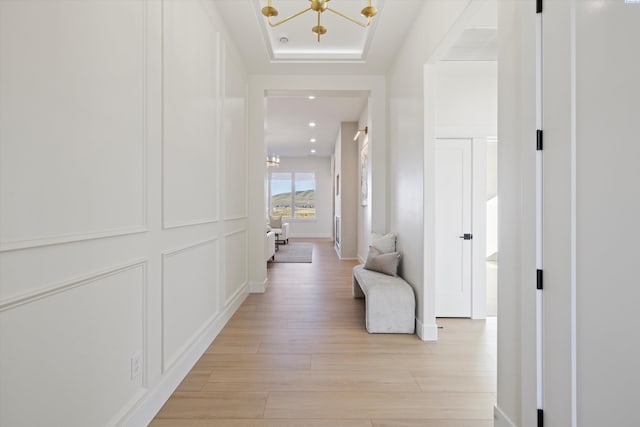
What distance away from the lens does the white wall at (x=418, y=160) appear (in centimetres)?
268

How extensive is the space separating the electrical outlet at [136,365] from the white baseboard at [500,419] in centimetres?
192

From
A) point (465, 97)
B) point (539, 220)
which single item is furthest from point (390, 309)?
point (465, 97)

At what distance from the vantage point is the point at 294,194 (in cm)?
1253

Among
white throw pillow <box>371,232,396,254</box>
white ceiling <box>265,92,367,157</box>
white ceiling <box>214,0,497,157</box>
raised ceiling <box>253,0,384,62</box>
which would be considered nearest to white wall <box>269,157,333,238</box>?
white ceiling <box>265,92,367,157</box>

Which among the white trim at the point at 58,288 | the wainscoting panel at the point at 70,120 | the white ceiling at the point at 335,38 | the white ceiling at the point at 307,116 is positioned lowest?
the white trim at the point at 58,288

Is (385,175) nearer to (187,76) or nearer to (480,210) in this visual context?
(480,210)

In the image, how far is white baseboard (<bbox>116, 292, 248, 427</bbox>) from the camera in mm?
1606

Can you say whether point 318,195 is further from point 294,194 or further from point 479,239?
point 479,239

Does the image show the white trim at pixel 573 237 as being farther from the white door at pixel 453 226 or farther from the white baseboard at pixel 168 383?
the white door at pixel 453 226

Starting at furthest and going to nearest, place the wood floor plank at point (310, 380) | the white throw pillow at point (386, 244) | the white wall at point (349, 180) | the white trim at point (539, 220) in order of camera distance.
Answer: the white wall at point (349, 180) → the white throw pillow at point (386, 244) → the wood floor plank at point (310, 380) → the white trim at point (539, 220)

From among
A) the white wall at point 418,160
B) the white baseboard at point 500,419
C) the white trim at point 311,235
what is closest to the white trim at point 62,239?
the white baseboard at point 500,419

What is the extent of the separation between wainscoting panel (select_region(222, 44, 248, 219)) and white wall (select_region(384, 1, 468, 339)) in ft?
6.15

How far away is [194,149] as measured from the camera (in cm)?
238

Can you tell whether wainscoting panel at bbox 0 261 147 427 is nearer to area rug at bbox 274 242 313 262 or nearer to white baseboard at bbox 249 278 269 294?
white baseboard at bbox 249 278 269 294
